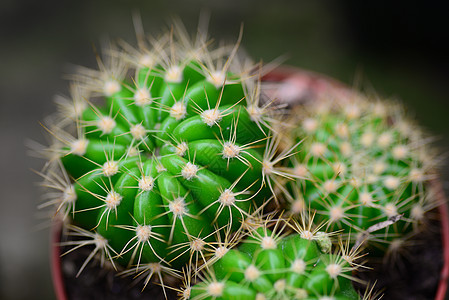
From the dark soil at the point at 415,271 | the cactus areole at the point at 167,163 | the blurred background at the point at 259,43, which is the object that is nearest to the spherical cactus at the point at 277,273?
the cactus areole at the point at 167,163

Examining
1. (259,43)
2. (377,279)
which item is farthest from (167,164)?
(259,43)

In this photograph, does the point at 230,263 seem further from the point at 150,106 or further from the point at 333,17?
the point at 333,17

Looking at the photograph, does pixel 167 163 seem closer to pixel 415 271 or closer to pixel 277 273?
pixel 277 273

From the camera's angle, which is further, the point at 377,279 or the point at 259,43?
the point at 259,43

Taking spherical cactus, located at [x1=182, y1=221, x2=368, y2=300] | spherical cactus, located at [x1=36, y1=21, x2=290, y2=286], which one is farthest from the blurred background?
spherical cactus, located at [x1=182, y1=221, x2=368, y2=300]

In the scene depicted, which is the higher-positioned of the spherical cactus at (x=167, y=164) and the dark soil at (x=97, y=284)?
the spherical cactus at (x=167, y=164)

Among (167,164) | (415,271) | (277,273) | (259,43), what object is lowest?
(415,271)

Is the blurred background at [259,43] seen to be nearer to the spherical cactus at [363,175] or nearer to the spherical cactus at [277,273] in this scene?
the spherical cactus at [363,175]
